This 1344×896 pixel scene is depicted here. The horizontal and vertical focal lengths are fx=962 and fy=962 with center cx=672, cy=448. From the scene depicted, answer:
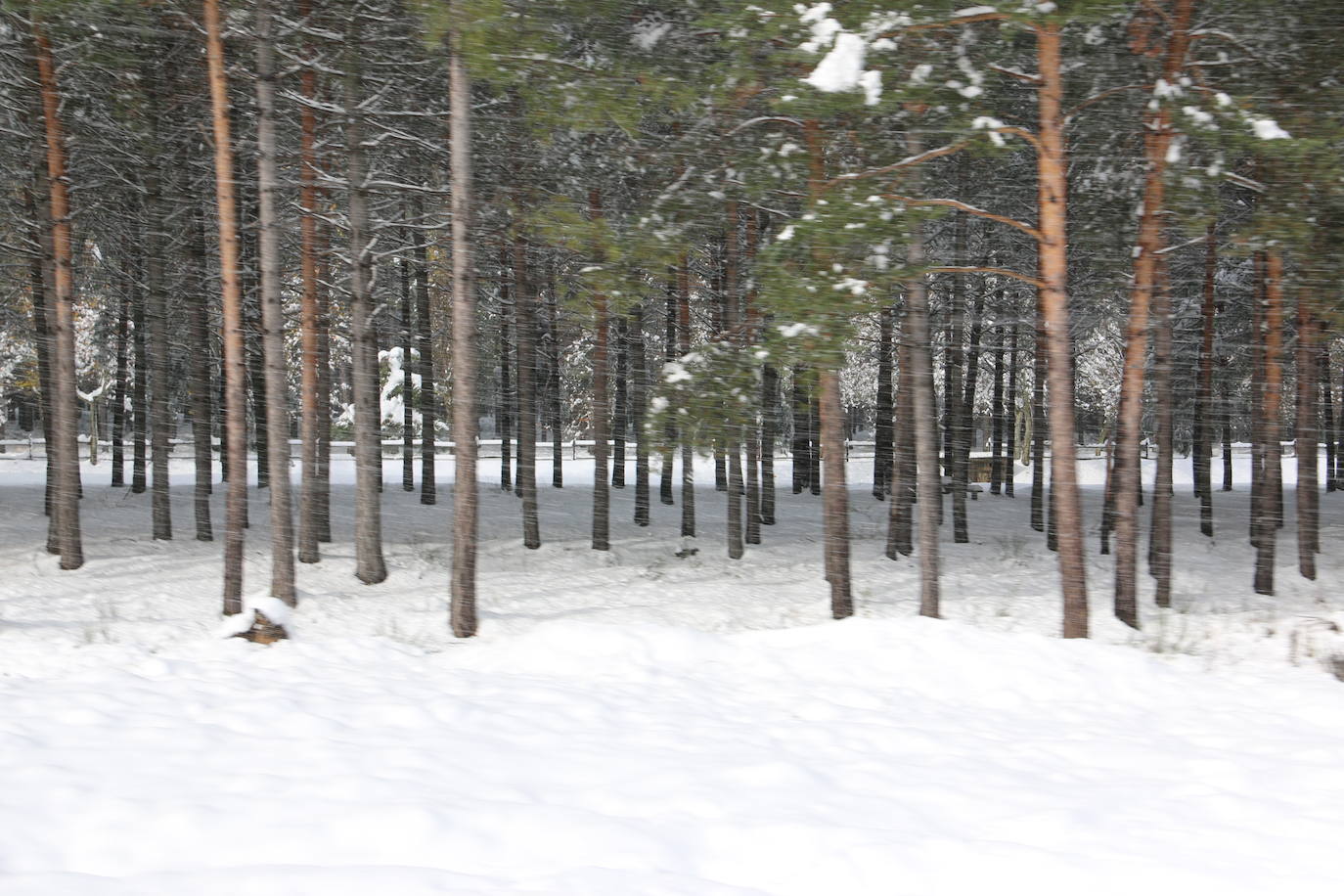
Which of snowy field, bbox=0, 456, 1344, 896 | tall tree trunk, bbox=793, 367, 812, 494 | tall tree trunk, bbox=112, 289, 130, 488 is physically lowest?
snowy field, bbox=0, 456, 1344, 896

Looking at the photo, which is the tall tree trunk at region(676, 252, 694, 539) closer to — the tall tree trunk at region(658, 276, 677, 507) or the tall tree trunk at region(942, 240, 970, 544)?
the tall tree trunk at region(658, 276, 677, 507)

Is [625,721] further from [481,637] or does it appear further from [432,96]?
[432,96]

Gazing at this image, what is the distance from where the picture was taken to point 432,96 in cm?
1476

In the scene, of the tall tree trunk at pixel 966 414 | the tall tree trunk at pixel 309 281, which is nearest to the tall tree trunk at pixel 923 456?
the tall tree trunk at pixel 966 414

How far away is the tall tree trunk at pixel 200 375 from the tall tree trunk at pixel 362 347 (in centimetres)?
336

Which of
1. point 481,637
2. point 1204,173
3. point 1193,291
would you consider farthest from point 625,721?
point 1193,291

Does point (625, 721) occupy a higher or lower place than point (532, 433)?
lower

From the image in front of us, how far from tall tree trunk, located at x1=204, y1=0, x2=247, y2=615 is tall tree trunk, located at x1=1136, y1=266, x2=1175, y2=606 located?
36.9 feet

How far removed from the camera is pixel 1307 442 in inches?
628

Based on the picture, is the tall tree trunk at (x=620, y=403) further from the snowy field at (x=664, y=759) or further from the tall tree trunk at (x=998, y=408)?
the snowy field at (x=664, y=759)

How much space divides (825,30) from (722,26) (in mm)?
1323

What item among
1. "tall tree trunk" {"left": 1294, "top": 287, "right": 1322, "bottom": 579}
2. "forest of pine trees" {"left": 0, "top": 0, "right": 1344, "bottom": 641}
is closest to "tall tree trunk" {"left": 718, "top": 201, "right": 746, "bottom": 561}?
"forest of pine trees" {"left": 0, "top": 0, "right": 1344, "bottom": 641}

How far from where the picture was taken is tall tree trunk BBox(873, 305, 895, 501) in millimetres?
21686

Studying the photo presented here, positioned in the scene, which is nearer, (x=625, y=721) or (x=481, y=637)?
(x=625, y=721)
